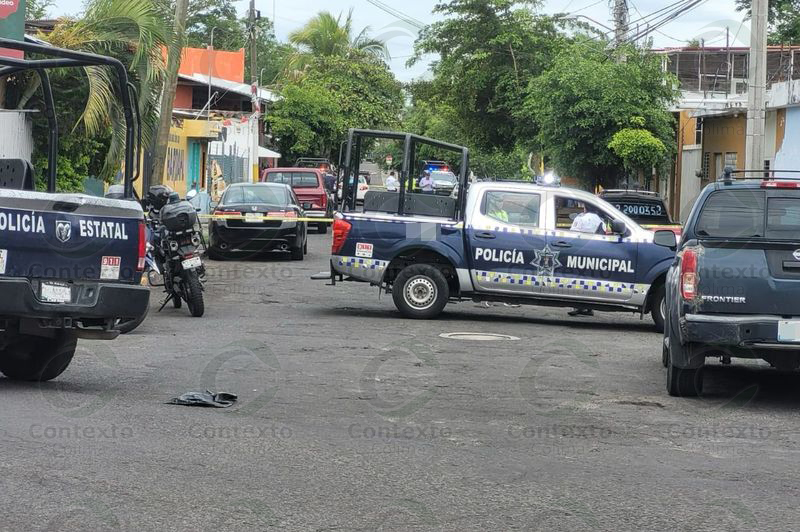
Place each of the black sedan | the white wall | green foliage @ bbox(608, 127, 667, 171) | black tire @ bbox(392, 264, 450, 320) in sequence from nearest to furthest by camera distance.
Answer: black tire @ bbox(392, 264, 450, 320)
the white wall
the black sedan
green foliage @ bbox(608, 127, 667, 171)

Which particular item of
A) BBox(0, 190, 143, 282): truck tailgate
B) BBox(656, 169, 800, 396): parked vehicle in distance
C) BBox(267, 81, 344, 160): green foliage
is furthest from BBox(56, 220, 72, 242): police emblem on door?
BBox(267, 81, 344, 160): green foliage

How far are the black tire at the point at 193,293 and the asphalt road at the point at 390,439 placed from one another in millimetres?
1334

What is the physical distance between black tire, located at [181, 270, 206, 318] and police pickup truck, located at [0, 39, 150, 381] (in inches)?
205

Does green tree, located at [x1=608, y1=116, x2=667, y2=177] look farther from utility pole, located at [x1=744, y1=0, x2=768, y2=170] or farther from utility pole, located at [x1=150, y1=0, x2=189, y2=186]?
utility pole, located at [x1=150, y1=0, x2=189, y2=186]

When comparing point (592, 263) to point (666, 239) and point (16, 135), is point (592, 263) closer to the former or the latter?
point (666, 239)

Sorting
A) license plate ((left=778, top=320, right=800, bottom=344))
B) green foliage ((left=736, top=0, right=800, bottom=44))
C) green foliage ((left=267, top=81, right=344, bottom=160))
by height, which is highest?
green foliage ((left=736, top=0, right=800, bottom=44))

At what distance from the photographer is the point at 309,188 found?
124 ft

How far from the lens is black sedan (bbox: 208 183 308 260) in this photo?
25078mm

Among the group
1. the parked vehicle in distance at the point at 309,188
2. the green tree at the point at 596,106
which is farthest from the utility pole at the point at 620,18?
the parked vehicle in distance at the point at 309,188

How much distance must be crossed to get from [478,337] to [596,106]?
18980 millimetres

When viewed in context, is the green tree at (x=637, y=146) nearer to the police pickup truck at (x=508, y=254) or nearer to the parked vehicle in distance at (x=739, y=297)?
the police pickup truck at (x=508, y=254)

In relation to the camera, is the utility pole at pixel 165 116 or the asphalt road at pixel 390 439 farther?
the utility pole at pixel 165 116

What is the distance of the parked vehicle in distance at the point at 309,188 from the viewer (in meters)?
37.5

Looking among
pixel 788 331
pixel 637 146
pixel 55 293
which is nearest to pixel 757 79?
pixel 637 146
